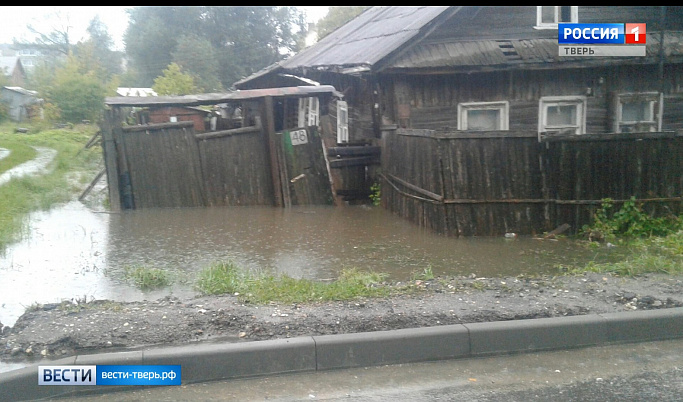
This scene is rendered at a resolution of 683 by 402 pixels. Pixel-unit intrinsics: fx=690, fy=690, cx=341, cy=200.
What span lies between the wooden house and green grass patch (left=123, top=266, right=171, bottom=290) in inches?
173

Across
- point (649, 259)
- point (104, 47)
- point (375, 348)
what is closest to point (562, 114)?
point (649, 259)

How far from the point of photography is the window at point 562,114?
13195 mm

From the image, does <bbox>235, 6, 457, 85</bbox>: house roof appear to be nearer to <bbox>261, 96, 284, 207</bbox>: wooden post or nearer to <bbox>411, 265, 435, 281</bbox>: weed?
<bbox>261, 96, 284, 207</bbox>: wooden post

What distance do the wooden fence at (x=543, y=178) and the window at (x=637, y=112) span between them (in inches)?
127

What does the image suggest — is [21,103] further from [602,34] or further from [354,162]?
[602,34]

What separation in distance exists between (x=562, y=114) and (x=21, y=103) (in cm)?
4650

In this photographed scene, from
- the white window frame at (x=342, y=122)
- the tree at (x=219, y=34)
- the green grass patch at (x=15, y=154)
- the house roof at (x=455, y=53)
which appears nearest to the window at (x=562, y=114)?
the house roof at (x=455, y=53)

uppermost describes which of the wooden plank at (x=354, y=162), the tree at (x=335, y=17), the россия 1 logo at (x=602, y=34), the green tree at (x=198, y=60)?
the tree at (x=335, y=17)

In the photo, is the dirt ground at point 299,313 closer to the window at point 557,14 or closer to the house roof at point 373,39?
the house roof at point 373,39

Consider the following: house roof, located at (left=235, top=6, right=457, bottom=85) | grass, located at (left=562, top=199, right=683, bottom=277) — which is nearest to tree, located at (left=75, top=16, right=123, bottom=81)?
house roof, located at (left=235, top=6, right=457, bottom=85)

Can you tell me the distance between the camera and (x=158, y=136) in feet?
42.5

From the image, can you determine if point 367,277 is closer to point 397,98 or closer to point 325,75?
point 397,98

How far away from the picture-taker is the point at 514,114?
1309 centimetres

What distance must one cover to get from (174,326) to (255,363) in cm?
90
